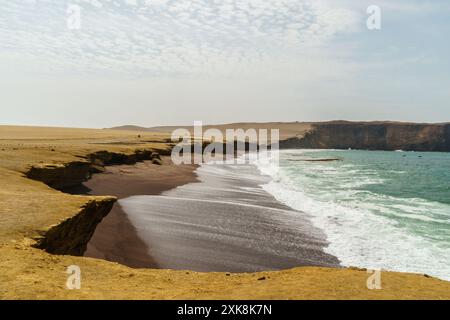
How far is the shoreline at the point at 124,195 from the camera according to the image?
12.4 metres

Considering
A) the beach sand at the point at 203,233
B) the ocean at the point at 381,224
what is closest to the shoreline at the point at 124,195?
the beach sand at the point at 203,233

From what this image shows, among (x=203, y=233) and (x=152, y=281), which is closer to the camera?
(x=152, y=281)

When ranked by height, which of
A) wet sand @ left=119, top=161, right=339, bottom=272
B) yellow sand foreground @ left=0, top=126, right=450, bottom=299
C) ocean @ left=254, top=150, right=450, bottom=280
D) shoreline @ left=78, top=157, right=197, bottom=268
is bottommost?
ocean @ left=254, top=150, right=450, bottom=280

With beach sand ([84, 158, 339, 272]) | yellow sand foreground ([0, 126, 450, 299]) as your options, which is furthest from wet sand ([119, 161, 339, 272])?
yellow sand foreground ([0, 126, 450, 299])

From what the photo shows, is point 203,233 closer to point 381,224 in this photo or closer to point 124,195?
point 124,195

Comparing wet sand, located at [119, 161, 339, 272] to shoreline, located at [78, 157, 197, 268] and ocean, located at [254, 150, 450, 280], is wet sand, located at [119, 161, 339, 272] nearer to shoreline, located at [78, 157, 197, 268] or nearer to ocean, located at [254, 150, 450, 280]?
shoreline, located at [78, 157, 197, 268]

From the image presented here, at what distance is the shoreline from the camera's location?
12.4m

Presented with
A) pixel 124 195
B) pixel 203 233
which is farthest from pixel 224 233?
pixel 124 195

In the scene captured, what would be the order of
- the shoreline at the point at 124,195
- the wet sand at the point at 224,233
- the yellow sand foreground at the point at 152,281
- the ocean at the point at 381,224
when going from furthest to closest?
the ocean at the point at 381,224
the wet sand at the point at 224,233
the shoreline at the point at 124,195
the yellow sand foreground at the point at 152,281

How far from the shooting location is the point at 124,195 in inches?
916

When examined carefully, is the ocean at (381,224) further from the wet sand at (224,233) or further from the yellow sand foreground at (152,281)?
the yellow sand foreground at (152,281)
